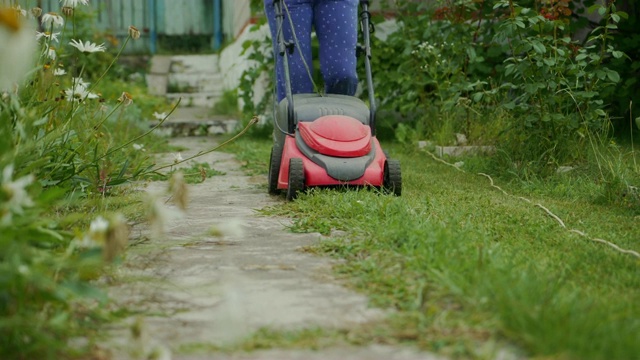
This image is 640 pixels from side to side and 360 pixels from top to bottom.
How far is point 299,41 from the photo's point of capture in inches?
163

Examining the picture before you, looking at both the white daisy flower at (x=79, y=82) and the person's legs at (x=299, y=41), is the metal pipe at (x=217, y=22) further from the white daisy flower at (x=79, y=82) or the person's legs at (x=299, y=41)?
the white daisy flower at (x=79, y=82)

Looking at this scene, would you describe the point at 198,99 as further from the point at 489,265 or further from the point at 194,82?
the point at 489,265

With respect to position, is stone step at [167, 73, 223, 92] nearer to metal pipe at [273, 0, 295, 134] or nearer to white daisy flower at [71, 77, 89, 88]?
metal pipe at [273, 0, 295, 134]

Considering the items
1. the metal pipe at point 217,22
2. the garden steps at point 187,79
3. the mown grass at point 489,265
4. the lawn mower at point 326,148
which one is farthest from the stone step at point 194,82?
the mown grass at point 489,265

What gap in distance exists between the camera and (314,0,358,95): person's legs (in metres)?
4.09

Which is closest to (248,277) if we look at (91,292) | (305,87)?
(91,292)

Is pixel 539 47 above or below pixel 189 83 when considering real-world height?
above

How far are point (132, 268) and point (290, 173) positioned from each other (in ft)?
4.19

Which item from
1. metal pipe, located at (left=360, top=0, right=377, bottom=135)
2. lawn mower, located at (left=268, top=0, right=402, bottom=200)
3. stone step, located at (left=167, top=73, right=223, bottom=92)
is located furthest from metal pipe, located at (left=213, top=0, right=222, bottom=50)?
lawn mower, located at (left=268, top=0, right=402, bottom=200)

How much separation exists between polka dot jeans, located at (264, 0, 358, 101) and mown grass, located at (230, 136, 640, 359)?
74 centimetres

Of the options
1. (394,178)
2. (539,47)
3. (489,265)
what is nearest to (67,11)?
(394,178)

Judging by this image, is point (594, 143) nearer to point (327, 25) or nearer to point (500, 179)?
point (500, 179)

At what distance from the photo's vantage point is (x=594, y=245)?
102 inches

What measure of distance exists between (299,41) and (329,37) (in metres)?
0.15
